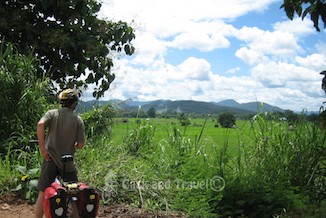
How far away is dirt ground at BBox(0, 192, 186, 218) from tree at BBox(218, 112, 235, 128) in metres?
2.69

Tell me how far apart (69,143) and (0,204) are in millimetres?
1973

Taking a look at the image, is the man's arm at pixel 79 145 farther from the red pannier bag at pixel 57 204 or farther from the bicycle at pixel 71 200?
the red pannier bag at pixel 57 204

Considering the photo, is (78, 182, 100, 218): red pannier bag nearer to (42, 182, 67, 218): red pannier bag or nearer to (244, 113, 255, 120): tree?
(42, 182, 67, 218): red pannier bag

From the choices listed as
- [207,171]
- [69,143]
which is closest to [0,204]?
[69,143]

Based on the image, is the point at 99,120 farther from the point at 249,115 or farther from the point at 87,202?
the point at 87,202

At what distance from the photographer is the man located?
3.14 metres

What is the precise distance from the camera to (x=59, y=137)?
→ 10.4ft

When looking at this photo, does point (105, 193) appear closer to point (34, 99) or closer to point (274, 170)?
point (34, 99)

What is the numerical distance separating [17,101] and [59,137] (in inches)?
117

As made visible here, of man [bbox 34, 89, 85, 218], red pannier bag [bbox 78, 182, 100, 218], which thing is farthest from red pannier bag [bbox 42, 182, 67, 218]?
man [bbox 34, 89, 85, 218]

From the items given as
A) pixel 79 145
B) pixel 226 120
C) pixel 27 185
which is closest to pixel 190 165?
pixel 226 120

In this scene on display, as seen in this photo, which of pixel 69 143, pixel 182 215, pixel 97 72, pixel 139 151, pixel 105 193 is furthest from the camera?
pixel 97 72

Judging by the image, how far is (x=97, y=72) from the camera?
7.80 metres

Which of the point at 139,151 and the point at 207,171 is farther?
the point at 139,151
